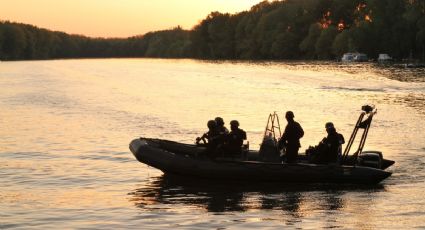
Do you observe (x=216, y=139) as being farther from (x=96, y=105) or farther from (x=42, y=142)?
(x=96, y=105)

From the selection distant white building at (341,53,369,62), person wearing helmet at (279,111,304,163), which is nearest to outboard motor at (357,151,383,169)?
person wearing helmet at (279,111,304,163)

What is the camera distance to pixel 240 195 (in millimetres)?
21016

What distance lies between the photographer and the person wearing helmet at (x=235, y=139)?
22031 mm

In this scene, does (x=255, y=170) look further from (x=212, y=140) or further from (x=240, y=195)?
(x=212, y=140)

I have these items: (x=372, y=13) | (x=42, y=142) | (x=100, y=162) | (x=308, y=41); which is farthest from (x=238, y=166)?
(x=308, y=41)

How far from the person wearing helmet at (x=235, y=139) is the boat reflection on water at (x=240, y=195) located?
1024 millimetres

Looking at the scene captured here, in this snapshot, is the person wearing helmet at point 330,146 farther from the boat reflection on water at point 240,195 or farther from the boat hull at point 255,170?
the boat reflection on water at point 240,195

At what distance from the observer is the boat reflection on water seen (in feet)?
64.0

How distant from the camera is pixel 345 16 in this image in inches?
7096

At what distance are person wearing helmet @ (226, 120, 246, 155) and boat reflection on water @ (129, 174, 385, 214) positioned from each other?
102 cm

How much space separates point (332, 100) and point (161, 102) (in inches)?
609

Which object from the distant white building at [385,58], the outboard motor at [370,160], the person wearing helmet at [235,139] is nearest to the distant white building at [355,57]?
the distant white building at [385,58]

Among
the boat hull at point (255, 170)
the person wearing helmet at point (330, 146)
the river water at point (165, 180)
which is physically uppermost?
the person wearing helmet at point (330, 146)

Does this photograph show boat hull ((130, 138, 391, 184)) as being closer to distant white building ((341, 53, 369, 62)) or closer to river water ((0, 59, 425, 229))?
river water ((0, 59, 425, 229))
